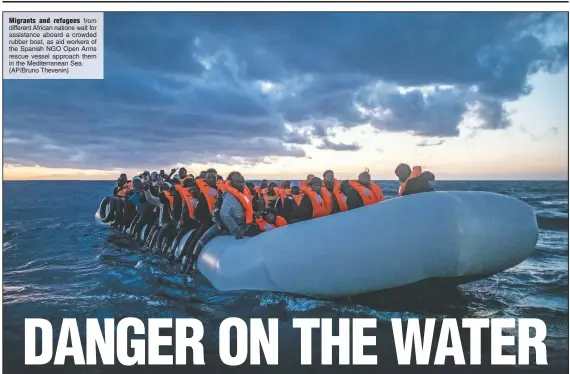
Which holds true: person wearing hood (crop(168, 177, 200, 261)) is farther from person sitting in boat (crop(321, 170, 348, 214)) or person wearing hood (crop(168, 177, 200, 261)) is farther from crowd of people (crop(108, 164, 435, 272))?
person sitting in boat (crop(321, 170, 348, 214))

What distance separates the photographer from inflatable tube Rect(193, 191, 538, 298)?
4691 mm

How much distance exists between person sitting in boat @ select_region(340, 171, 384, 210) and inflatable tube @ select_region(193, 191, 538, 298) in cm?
141

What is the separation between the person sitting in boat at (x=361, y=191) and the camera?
21.0 feet

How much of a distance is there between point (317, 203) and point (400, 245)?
202 cm

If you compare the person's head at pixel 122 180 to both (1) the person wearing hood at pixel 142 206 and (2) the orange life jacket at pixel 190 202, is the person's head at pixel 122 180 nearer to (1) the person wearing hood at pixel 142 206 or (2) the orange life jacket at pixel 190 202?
(1) the person wearing hood at pixel 142 206

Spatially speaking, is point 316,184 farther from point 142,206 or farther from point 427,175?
point 142,206

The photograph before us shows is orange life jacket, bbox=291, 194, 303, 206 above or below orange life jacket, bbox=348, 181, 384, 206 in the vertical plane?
below

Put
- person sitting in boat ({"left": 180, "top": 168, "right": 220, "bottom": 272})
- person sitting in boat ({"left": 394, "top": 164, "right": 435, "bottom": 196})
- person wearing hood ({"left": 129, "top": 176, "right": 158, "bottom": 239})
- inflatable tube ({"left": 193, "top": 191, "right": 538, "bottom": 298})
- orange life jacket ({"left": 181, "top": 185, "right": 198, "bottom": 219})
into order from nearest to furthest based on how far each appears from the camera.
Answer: inflatable tube ({"left": 193, "top": 191, "right": 538, "bottom": 298}) < person sitting in boat ({"left": 394, "top": 164, "right": 435, "bottom": 196}) < person sitting in boat ({"left": 180, "top": 168, "right": 220, "bottom": 272}) < orange life jacket ({"left": 181, "top": 185, "right": 198, "bottom": 219}) < person wearing hood ({"left": 129, "top": 176, "right": 158, "bottom": 239})

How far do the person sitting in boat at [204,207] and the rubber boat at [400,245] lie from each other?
1.79 m

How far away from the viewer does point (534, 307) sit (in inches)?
222

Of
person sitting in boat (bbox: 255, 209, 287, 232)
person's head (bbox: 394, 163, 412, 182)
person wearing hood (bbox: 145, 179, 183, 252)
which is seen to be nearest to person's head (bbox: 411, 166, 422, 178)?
person's head (bbox: 394, 163, 412, 182)

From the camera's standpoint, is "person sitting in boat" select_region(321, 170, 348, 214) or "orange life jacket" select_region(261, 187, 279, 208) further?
"orange life jacket" select_region(261, 187, 279, 208)

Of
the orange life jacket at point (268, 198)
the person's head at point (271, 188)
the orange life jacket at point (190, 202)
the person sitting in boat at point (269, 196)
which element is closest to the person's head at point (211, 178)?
the orange life jacket at point (190, 202)

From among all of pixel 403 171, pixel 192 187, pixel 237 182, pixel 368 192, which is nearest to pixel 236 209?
pixel 237 182
